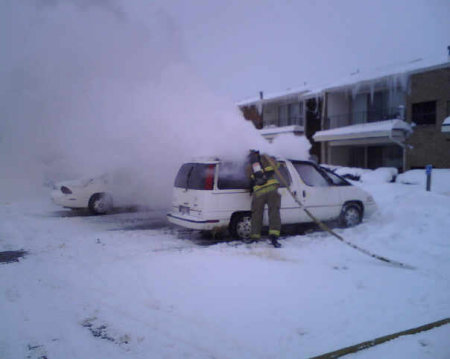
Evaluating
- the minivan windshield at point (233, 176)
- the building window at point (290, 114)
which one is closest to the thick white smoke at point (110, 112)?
the minivan windshield at point (233, 176)

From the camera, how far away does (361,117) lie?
73.9ft

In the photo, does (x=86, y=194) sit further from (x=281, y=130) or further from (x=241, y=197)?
(x=281, y=130)

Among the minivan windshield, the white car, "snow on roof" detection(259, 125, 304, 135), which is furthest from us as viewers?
"snow on roof" detection(259, 125, 304, 135)

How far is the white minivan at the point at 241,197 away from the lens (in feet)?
21.4

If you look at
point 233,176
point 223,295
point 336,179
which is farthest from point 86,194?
point 223,295

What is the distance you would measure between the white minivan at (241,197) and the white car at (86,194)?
4.13 meters

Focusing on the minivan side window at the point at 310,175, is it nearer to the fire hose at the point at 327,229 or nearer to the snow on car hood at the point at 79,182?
the fire hose at the point at 327,229

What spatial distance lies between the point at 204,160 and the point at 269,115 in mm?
23313

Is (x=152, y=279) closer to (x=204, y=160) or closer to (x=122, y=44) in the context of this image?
(x=204, y=160)

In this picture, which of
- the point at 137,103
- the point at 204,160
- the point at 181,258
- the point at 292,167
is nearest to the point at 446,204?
the point at 292,167

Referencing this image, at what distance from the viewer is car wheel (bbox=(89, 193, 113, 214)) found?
10.5 m

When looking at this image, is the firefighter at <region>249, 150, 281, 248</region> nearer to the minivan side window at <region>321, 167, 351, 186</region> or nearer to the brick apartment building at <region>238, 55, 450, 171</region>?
the minivan side window at <region>321, 167, 351, 186</region>

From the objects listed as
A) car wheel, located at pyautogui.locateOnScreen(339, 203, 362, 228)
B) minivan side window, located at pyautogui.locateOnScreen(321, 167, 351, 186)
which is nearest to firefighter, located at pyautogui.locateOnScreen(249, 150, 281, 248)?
minivan side window, located at pyautogui.locateOnScreen(321, 167, 351, 186)

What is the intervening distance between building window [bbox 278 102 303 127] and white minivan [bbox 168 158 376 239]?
1965cm
